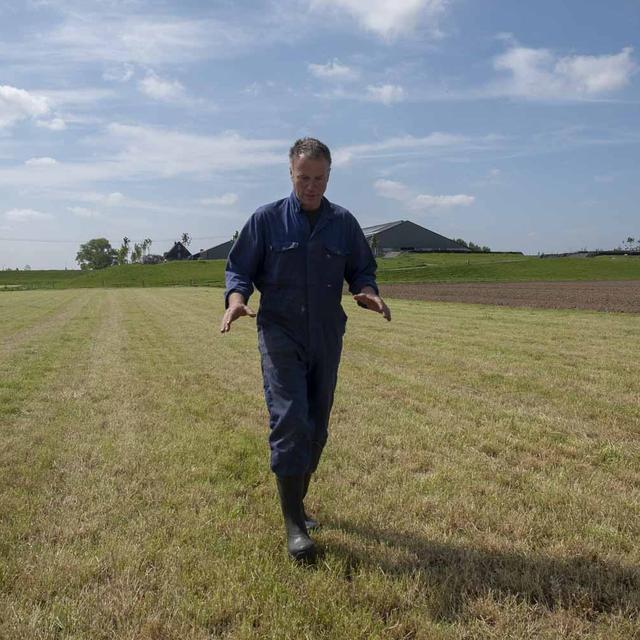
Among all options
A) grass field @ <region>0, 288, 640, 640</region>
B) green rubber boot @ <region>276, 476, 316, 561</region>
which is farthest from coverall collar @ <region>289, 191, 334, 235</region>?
grass field @ <region>0, 288, 640, 640</region>

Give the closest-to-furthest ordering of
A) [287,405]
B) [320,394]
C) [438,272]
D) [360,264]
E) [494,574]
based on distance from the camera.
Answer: [494,574] → [287,405] → [320,394] → [360,264] → [438,272]

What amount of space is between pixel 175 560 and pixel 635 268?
7350 centimetres

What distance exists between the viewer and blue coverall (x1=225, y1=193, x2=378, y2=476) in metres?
3.50

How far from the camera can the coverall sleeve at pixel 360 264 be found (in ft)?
12.7

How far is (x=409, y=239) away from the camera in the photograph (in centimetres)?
12269

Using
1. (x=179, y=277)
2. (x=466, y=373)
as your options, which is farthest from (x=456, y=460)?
(x=179, y=277)

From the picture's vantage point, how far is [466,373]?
358 inches

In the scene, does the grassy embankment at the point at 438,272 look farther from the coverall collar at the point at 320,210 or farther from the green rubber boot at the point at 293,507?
the green rubber boot at the point at 293,507

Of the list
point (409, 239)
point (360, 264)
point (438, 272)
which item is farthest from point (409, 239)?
point (360, 264)

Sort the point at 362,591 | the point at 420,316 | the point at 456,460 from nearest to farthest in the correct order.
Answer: the point at 362,591
the point at 456,460
the point at 420,316

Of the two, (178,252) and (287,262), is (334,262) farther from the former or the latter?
(178,252)

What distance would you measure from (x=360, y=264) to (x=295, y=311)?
2.01ft

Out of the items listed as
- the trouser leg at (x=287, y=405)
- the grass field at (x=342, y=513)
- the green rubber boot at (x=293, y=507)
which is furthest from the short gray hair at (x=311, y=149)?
the grass field at (x=342, y=513)

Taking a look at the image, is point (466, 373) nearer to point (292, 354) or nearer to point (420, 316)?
point (292, 354)
